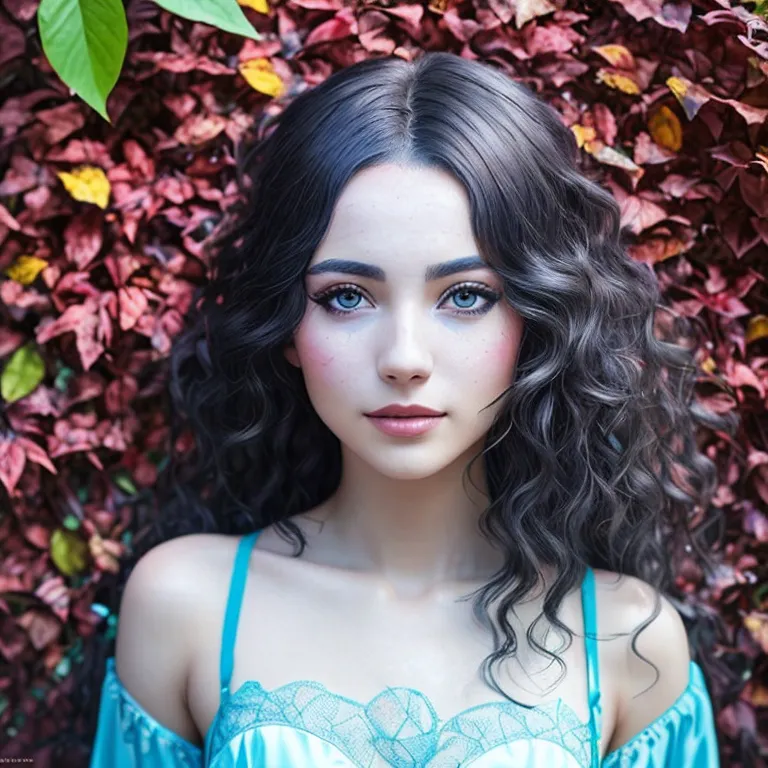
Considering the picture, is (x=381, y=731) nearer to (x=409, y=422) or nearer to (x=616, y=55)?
(x=409, y=422)

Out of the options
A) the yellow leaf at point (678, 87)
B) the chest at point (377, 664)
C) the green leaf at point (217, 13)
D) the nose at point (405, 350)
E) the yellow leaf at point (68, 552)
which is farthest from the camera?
the yellow leaf at point (68, 552)

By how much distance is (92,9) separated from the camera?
1.24 m

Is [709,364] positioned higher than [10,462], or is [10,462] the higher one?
[709,364]

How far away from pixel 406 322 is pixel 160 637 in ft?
2.20

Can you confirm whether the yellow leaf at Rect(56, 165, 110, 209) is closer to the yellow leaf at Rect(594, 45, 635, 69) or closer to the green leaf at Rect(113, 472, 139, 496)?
the green leaf at Rect(113, 472, 139, 496)

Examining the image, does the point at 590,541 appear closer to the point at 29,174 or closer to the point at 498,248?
the point at 498,248

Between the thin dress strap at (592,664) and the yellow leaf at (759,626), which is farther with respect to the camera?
the yellow leaf at (759,626)

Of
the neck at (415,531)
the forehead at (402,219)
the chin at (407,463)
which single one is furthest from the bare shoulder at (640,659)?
the forehead at (402,219)

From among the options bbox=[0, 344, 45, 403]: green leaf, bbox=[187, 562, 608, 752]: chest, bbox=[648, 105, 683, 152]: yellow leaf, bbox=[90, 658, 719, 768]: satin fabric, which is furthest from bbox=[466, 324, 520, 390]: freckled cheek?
bbox=[0, 344, 45, 403]: green leaf

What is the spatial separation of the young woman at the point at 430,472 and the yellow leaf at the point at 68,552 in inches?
10.1

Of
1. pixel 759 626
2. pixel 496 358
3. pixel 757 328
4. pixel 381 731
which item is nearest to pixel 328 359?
pixel 496 358

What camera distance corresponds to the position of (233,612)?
5.48 ft

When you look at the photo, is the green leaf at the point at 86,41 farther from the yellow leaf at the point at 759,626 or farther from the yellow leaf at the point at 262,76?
the yellow leaf at the point at 759,626

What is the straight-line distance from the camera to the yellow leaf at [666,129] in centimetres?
192
